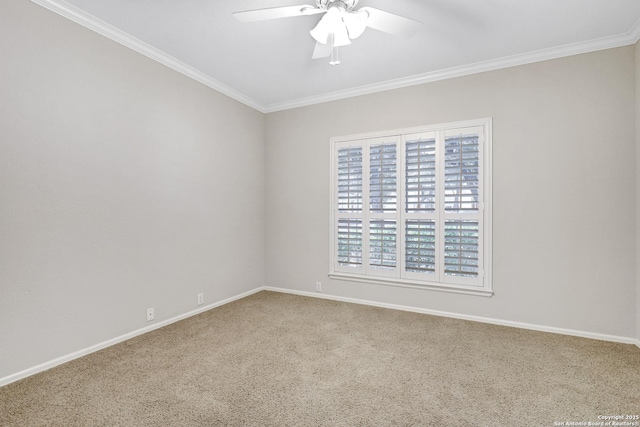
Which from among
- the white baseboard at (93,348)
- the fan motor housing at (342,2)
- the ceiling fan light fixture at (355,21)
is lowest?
the white baseboard at (93,348)

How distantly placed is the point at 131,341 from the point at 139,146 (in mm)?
1736

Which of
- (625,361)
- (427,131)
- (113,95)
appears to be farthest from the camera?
(427,131)

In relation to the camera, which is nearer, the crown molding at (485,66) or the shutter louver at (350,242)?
the crown molding at (485,66)

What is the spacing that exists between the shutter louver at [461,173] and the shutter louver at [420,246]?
0.32 meters

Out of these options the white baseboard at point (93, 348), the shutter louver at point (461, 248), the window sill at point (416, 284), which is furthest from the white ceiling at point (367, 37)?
the white baseboard at point (93, 348)

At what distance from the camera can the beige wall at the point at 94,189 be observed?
6.76 ft

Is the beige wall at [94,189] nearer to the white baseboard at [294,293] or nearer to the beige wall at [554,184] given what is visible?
the white baseboard at [294,293]

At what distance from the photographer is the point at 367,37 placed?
269 cm

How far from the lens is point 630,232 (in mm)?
2627

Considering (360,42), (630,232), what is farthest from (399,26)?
(630,232)

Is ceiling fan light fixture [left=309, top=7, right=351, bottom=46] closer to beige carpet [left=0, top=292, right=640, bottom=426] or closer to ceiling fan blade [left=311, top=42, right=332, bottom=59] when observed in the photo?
ceiling fan blade [left=311, top=42, right=332, bottom=59]

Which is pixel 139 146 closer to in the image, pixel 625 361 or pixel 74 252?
pixel 74 252

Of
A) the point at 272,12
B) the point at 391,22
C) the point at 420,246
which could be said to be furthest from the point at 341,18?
the point at 420,246

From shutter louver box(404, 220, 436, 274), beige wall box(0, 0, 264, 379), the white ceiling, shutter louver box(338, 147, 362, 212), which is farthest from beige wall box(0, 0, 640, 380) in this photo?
shutter louver box(404, 220, 436, 274)
